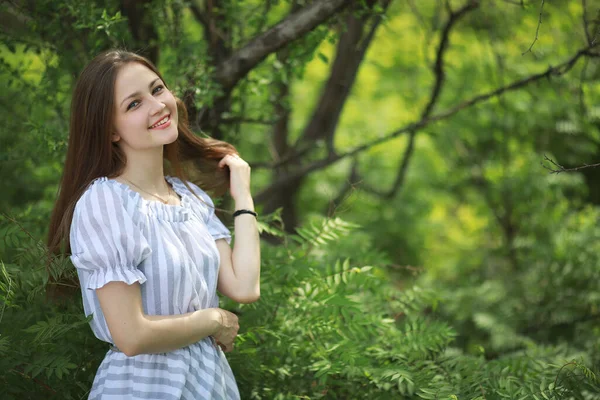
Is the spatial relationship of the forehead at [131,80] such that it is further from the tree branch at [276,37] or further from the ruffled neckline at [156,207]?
the tree branch at [276,37]

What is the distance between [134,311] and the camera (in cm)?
219

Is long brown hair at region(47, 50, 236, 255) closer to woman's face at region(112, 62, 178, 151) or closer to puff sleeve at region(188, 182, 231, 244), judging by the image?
woman's face at region(112, 62, 178, 151)

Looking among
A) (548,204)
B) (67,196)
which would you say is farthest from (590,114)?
(67,196)

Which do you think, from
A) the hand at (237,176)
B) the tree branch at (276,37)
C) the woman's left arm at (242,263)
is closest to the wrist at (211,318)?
the woman's left arm at (242,263)

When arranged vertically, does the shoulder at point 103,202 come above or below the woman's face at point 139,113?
below

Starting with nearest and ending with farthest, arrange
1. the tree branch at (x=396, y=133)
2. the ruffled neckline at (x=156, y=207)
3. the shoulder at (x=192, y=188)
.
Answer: the ruffled neckline at (x=156, y=207) < the shoulder at (x=192, y=188) < the tree branch at (x=396, y=133)

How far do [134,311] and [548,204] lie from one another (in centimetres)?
596

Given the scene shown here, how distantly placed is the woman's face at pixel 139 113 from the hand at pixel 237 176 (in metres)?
0.42

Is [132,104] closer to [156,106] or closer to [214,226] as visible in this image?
[156,106]

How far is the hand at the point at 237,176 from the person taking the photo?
279 centimetres

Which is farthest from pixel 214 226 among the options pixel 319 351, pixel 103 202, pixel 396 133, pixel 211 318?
pixel 396 133

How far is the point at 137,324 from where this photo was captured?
220 centimetres

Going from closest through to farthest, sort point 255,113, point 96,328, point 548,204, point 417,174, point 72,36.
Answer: point 96,328 → point 72,36 → point 255,113 → point 548,204 → point 417,174

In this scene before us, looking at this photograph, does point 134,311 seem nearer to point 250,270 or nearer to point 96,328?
point 96,328
